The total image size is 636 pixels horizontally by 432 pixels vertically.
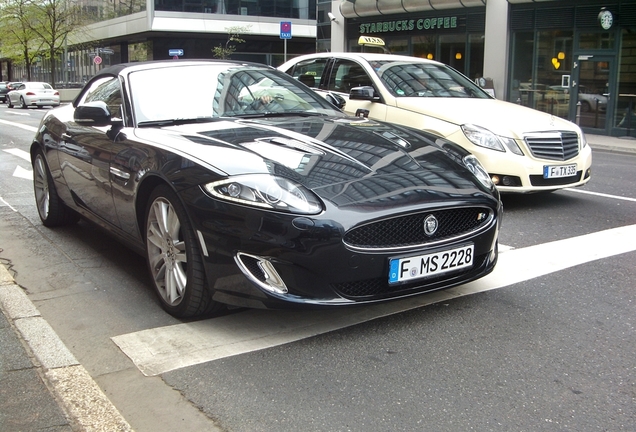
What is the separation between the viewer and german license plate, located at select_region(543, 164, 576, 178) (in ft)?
22.6

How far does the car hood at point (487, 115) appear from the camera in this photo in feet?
22.9

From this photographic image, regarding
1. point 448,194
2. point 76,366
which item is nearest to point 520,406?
point 448,194

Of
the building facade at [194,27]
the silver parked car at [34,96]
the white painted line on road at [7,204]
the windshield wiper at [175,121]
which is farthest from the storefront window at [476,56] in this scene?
the silver parked car at [34,96]

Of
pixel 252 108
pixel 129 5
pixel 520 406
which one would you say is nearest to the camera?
pixel 520 406

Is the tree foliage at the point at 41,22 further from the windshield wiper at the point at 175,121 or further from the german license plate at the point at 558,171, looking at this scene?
the windshield wiper at the point at 175,121

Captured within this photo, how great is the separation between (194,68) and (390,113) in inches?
125

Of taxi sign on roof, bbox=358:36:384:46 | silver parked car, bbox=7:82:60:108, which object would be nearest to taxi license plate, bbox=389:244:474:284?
taxi sign on roof, bbox=358:36:384:46

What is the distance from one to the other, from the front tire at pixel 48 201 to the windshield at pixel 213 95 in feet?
5.61

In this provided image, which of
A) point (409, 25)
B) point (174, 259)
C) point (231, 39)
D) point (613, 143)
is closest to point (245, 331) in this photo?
point (174, 259)

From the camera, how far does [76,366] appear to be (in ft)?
11.0

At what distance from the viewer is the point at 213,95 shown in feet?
15.9

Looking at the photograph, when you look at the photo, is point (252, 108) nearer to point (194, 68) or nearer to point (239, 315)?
point (194, 68)

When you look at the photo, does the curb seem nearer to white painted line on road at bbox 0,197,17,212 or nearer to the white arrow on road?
white painted line on road at bbox 0,197,17,212

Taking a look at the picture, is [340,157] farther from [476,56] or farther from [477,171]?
[476,56]
